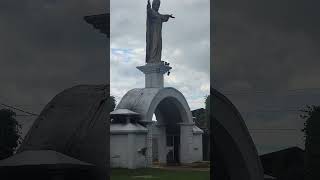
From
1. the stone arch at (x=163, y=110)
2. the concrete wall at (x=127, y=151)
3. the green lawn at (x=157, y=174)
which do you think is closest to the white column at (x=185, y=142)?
the stone arch at (x=163, y=110)

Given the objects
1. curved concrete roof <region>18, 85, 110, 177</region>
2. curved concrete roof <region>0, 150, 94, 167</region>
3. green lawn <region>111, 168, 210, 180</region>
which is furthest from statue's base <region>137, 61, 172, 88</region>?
curved concrete roof <region>0, 150, 94, 167</region>

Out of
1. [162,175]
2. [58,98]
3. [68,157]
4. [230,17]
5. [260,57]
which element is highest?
[230,17]

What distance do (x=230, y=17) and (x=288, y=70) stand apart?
40.9 inches

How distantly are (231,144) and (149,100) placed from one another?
204 inches

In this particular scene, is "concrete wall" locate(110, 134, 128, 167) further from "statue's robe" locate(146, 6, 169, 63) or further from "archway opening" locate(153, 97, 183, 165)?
"statue's robe" locate(146, 6, 169, 63)

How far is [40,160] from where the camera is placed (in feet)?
21.2

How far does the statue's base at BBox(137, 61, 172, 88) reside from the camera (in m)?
11.9

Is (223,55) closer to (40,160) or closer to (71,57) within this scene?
(71,57)

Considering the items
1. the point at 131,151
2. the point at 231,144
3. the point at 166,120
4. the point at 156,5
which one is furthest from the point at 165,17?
the point at 231,144

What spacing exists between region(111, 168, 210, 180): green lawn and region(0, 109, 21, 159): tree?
→ 3269 mm

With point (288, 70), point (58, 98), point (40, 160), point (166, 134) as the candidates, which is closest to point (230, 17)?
point (288, 70)

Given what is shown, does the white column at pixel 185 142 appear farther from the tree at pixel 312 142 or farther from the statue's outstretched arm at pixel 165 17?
the tree at pixel 312 142

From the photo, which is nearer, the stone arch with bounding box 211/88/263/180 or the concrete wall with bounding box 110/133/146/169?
the stone arch with bounding box 211/88/263/180

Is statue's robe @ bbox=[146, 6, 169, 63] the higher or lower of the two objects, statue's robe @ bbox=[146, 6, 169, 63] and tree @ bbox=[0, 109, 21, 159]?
the higher
